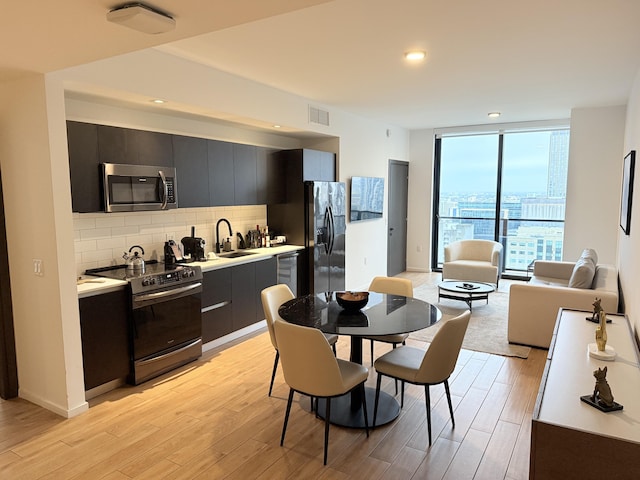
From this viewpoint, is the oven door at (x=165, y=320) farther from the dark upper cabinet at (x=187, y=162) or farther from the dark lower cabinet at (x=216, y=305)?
the dark upper cabinet at (x=187, y=162)

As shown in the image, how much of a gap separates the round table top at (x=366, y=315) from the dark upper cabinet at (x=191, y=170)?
1621 millimetres

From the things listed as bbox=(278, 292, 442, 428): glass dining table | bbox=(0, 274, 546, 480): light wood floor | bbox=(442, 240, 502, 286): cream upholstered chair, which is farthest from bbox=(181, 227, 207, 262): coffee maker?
bbox=(442, 240, 502, 286): cream upholstered chair

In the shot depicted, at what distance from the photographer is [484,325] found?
5.23 m

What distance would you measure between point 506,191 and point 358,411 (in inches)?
236

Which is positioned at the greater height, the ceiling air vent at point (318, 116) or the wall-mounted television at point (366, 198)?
the ceiling air vent at point (318, 116)

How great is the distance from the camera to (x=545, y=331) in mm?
4395

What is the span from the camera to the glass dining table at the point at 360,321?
2785 mm

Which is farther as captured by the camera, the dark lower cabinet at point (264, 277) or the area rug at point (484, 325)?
the dark lower cabinet at point (264, 277)

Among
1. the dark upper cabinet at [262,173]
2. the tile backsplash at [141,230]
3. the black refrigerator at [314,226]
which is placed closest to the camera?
the tile backsplash at [141,230]

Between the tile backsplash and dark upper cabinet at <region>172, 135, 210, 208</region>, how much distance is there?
0.36 m

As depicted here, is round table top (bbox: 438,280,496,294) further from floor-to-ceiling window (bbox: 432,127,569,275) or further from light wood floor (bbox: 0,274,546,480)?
floor-to-ceiling window (bbox: 432,127,569,275)

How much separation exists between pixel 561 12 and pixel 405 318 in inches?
87.2

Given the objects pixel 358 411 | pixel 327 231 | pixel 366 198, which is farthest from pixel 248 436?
pixel 366 198

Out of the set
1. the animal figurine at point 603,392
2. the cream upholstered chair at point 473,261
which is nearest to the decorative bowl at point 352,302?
the animal figurine at point 603,392
